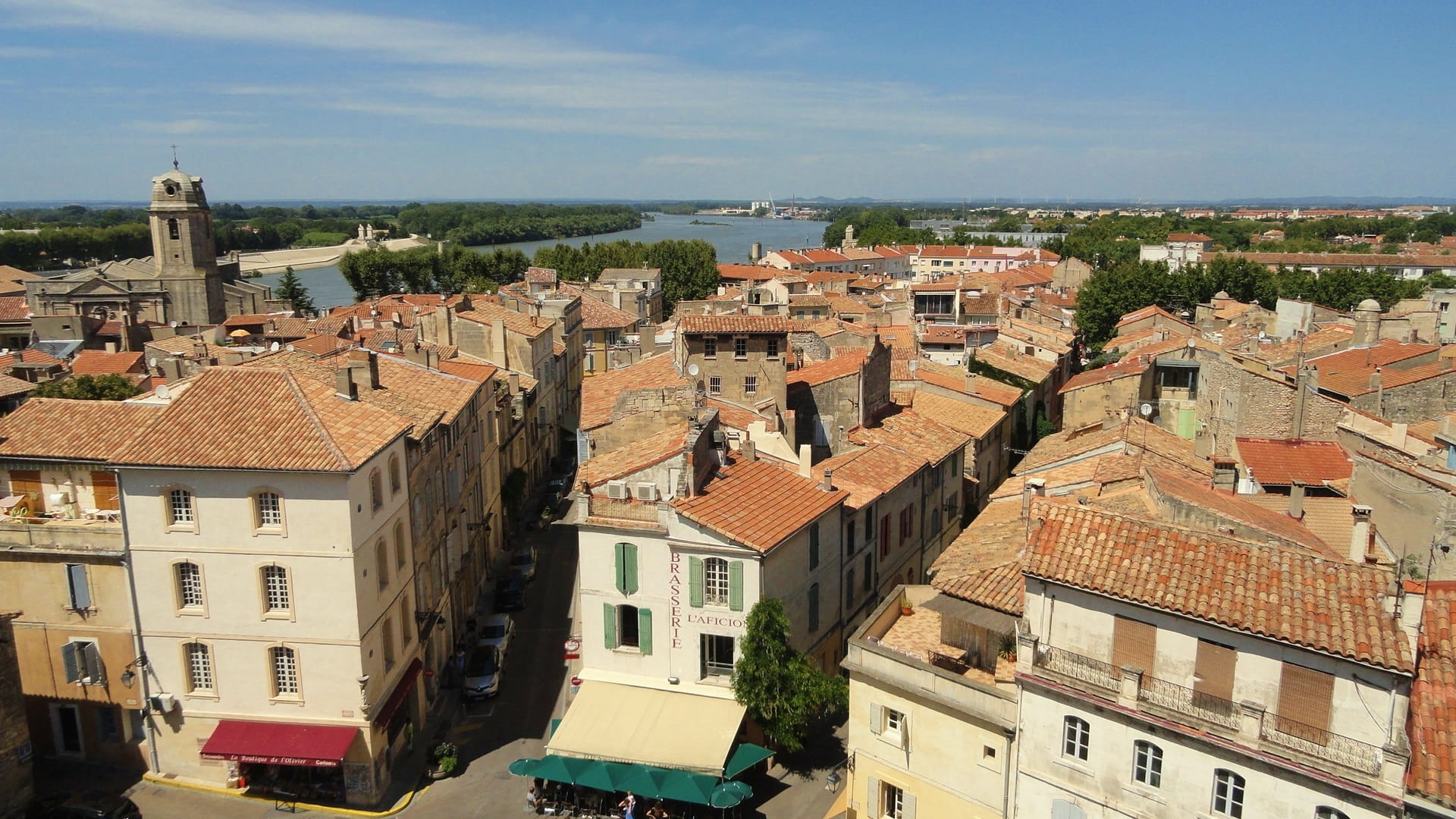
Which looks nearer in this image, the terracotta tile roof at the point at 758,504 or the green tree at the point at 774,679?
the green tree at the point at 774,679

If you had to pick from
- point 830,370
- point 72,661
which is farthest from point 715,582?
point 72,661

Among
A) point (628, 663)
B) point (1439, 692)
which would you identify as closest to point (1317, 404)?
point (1439, 692)

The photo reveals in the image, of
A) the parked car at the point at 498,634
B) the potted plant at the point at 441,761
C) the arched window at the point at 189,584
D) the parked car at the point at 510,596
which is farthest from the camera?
the parked car at the point at 510,596

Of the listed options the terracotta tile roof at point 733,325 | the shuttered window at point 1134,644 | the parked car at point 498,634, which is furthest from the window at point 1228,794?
the terracotta tile roof at point 733,325

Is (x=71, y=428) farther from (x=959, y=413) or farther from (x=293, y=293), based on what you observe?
(x=293, y=293)

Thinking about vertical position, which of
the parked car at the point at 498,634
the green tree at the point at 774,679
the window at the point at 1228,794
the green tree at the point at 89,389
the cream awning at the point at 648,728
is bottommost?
the parked car at the point at 498,634

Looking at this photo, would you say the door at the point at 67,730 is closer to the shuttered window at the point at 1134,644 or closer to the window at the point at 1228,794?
the shuttered window at the point at 1134,644

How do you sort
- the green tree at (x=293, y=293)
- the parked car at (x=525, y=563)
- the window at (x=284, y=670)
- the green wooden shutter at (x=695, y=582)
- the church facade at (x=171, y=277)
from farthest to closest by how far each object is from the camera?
the green tree at (x=293, y=293) < the church facade at (x=171, y=277) < the parked car at (x=525, y=563) < the green wooden shutter at (x=695, y=582) < the window at (x=284, y=670)

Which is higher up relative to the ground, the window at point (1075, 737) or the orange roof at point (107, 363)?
the orange roof at point (107, 363)

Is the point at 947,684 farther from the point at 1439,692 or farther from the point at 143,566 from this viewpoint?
the point at 143,566
